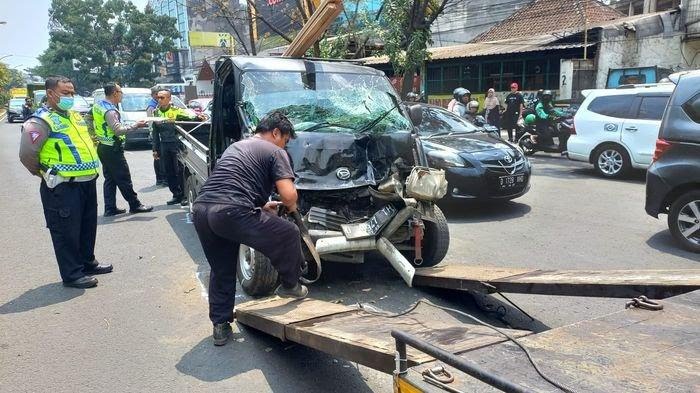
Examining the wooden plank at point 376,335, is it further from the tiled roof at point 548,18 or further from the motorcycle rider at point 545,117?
the tiled roof at point 548,18

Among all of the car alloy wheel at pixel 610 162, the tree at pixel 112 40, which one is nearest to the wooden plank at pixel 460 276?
the car alloy wheel at pixel 610 162

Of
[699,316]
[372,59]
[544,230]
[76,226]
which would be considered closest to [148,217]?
[76,226]

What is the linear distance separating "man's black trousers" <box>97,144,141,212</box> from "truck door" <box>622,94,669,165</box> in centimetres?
862

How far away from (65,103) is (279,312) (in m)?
3.02

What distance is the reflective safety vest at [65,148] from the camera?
4.91 m

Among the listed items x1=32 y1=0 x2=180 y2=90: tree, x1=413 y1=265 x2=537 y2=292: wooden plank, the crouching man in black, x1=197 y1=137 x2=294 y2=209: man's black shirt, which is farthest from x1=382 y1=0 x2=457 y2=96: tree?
x1=32 y1=0 x2=180 y2=90: tree

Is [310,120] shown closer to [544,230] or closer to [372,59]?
[544,230]

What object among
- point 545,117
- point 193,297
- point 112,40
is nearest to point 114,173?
point 193,297

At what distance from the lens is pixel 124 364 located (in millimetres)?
3625

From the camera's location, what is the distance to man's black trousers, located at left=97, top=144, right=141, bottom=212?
305 inches

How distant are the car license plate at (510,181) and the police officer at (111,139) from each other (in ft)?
16.8

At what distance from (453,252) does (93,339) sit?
3.69 metres

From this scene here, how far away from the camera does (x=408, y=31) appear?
12.3 metres

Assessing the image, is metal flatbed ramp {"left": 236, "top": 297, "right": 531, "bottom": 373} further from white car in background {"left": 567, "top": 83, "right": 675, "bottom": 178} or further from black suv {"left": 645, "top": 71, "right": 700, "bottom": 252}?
white car in background {"left": 567, "top": 83, "right": 675, "bottom": 178}
